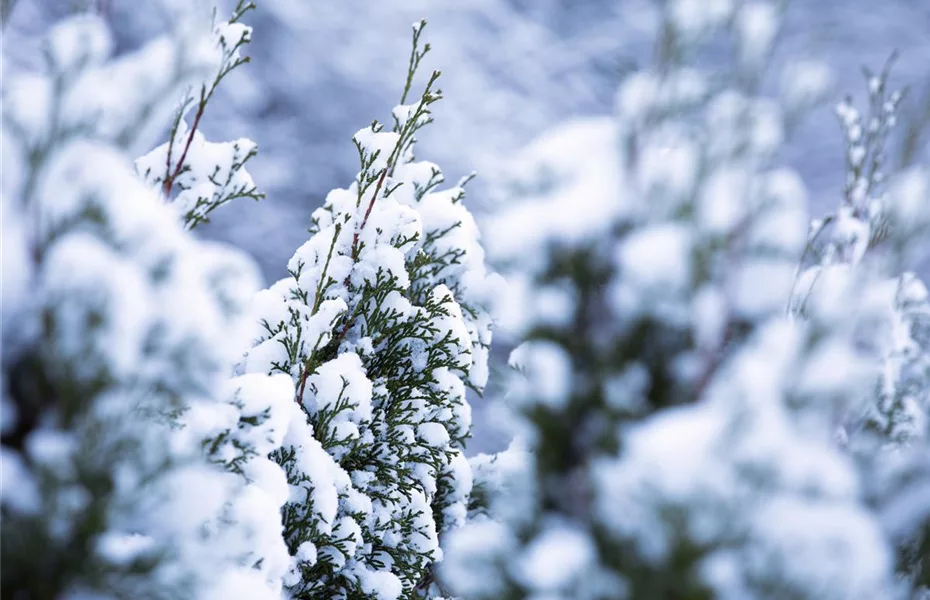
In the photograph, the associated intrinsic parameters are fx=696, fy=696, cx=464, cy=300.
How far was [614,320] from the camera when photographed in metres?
1.96

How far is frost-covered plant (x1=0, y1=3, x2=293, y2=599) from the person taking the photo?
1.71 m

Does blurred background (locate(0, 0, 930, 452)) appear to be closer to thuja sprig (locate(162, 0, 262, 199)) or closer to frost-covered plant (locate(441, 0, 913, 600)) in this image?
thuja sprig (locate(162, 0, 262, 199))

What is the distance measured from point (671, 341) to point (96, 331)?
1.49 meters

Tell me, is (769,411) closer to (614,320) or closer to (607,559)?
(614,320)

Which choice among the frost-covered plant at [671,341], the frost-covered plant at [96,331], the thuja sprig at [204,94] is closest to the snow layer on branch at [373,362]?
the thuja sprig at [204,94]

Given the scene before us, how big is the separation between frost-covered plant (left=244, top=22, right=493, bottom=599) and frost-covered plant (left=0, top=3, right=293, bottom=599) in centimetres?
174

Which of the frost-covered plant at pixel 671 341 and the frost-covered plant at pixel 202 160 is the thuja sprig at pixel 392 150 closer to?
the frost-covered plant at pixel 202 160

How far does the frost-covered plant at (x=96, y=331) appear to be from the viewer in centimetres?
171

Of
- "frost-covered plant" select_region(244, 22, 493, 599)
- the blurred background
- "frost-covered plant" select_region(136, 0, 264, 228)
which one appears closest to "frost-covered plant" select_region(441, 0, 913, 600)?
"frost-covered plant" select_region(136, 0, 264, 228)

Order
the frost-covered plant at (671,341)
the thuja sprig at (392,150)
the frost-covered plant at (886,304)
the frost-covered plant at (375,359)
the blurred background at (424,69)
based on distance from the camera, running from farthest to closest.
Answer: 1. the blurred background at (424,69)
2. the frost-covered plant at (375,359)
3. the thuja sprig at (392,150)
4. the frost-covered plant at (886,304)
5. the frost-covered plant at (671,341)

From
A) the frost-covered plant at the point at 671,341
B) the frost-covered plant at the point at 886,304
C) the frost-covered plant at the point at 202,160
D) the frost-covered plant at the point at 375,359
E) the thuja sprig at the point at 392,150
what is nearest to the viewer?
the frost-covered plant at the point at 671,341

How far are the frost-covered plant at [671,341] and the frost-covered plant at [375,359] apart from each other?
6.25 ft

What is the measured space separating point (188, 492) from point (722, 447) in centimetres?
143

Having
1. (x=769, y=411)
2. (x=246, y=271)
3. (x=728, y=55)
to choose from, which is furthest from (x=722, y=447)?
(x=246, y=271)
